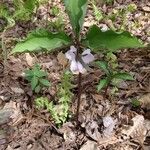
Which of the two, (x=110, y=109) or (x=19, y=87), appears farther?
(x=19, y=87)

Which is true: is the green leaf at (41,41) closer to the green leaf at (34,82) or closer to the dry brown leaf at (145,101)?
the green leaf at (34,82)

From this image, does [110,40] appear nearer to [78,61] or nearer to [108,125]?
[78,61]

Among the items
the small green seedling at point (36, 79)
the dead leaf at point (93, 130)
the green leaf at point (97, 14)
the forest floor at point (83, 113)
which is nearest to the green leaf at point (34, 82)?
the small green seedling at point (36, 79)

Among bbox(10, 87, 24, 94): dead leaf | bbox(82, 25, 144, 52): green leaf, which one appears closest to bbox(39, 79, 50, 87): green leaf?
bbox(10, 87, 24, 94): dead leaf

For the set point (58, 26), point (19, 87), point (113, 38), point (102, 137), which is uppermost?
point (113, 38)

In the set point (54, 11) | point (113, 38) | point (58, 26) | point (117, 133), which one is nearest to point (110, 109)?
point (117, 133)

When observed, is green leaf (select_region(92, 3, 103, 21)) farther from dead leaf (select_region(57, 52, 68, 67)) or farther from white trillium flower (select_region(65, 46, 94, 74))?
white trillium flower (select_region(65, 46, 94, 74))

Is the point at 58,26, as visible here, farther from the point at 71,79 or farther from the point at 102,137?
the point at 102,137
